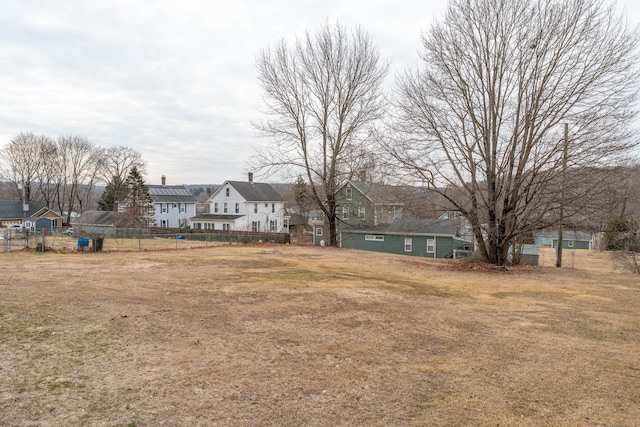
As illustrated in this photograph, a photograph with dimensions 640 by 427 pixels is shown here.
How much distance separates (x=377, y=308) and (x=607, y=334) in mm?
3928

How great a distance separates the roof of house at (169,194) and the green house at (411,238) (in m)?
30.1

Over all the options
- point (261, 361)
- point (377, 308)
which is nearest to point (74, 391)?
point (261, 361)

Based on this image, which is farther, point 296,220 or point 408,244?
point 296,220

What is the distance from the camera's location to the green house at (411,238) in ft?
96.9

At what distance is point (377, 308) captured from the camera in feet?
27.8

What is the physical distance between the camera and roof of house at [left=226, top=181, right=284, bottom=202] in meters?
46.7

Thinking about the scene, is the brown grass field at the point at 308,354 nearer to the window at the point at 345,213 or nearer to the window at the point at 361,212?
the window at the point at 345,213

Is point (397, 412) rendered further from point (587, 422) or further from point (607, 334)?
point (607, 334)

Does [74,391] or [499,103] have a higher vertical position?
[499,103]

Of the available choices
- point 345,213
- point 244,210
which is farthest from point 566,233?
point 244,210

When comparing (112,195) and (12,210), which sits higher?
(112,195)

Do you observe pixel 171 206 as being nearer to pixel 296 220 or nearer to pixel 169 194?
pixel 169 194

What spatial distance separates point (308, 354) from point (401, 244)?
86.8ft

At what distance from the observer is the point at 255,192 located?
48.1 meters
